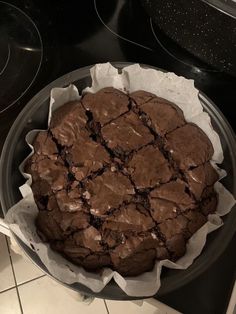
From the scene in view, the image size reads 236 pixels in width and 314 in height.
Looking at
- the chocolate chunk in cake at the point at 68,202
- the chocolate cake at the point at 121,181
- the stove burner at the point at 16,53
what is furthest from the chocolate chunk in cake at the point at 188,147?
the stove burner at the point at 16,53

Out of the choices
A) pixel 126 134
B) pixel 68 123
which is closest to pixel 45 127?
pixel 68 123

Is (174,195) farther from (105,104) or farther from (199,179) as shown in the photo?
(105,104)

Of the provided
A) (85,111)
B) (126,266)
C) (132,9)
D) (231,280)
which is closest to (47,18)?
(132,9)

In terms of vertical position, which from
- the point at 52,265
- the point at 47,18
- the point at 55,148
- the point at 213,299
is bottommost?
the point at 213,299

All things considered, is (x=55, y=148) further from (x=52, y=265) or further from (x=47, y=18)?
(x=47, y=18)

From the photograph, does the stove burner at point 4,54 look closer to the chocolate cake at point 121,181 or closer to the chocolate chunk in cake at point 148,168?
the chocolate cake at point 121,181

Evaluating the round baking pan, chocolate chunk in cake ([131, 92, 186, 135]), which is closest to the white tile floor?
the round baking pan
